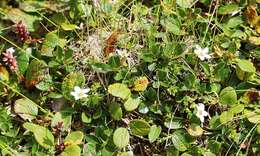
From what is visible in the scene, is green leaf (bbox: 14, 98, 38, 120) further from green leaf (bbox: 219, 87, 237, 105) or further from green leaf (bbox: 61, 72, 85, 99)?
green leaf (bbox: 219, 87, 237, 105)

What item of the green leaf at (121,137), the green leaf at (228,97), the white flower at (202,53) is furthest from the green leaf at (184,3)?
the green leaf at (121,137)

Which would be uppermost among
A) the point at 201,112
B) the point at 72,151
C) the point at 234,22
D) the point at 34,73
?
the point at 234,22

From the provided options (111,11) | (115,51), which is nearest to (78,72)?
(115,51)

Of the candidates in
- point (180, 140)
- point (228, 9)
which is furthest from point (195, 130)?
point (228, 9)

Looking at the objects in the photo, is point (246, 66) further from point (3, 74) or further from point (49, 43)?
point (3, 74)

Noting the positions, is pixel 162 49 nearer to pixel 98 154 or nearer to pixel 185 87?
pixel 185 87

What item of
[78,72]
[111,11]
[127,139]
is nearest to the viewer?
[127,139]
